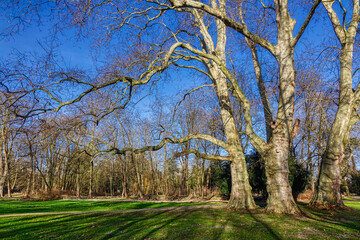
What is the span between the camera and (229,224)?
6777mm

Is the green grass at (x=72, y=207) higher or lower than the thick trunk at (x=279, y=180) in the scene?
lower

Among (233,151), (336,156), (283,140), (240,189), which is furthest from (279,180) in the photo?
(336,156)

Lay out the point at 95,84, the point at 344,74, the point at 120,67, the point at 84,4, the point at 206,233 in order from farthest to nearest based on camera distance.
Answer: the point at 344,74
the point at 120,67
the point at 95,84
the point at 84,4
the point at 206,233

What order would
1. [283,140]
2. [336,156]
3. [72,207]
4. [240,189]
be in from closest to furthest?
[283,140] → [240,189] → [336,156] → [72,207]

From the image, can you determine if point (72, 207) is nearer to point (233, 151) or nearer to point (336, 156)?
Result: point (233, 151)

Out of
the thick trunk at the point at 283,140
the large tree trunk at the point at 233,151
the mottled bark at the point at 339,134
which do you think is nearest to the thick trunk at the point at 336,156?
the mottled bark at the point at 339,134

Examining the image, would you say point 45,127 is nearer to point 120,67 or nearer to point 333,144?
point 120,67

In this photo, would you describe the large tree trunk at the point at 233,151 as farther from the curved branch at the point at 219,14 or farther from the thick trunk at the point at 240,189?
the curved branch at the point at 219,14

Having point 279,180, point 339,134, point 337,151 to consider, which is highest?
point 339,134

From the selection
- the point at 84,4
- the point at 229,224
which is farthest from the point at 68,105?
the point at 229,224

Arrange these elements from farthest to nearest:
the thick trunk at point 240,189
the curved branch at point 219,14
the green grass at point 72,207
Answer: the green grass at point 72,207 < the thick trunk at point 240,189 < the curved branch at point 219,14

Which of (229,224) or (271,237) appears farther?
(229,224)

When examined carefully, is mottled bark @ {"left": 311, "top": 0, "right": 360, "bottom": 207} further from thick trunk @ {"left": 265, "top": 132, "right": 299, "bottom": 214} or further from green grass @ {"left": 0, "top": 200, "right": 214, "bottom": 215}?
green grass @ {"left": 0, "top": 200, "right": 214, "bottom": 215}

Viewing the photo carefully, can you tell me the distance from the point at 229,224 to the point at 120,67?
6.75 metres
